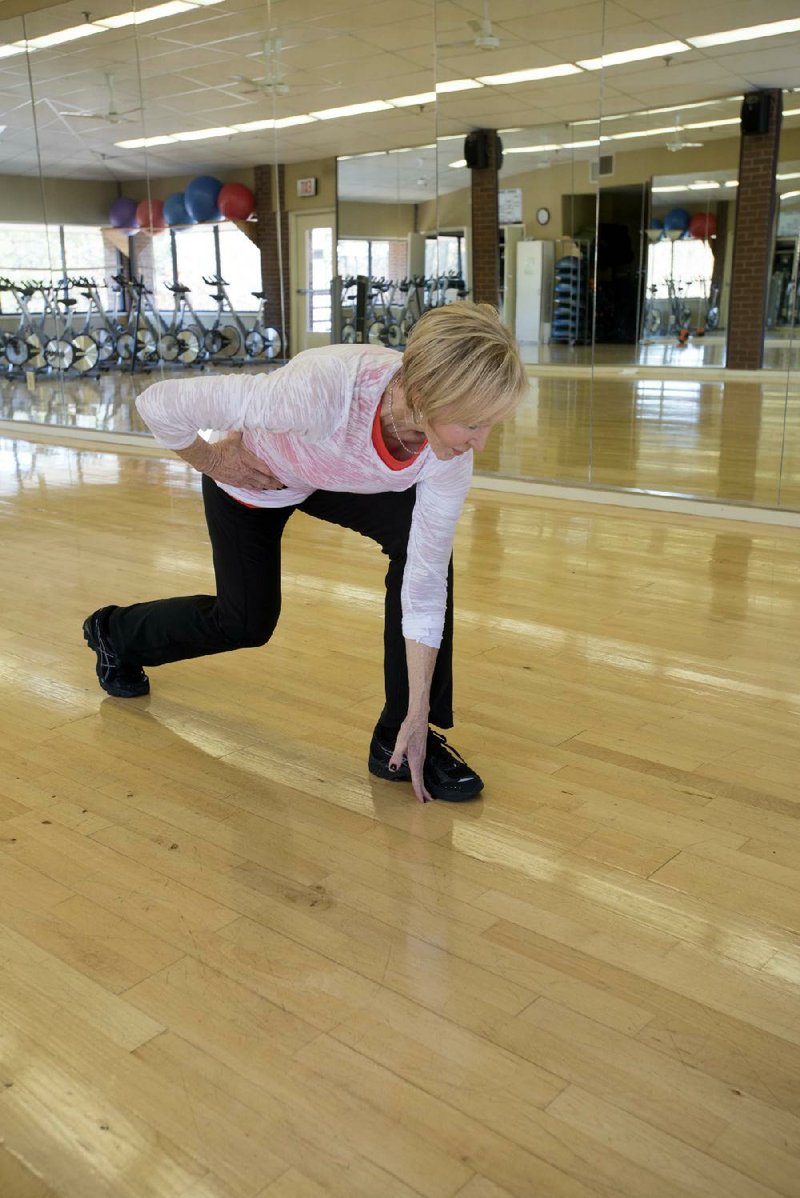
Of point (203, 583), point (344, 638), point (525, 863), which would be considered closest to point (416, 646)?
point (525, 863)

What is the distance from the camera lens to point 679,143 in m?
5.18

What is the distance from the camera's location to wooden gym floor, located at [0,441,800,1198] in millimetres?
1211

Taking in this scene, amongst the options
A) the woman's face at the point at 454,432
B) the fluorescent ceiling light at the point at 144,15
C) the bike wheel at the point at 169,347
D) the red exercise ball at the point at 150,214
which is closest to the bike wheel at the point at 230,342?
the bike wheel at the point at 169,347

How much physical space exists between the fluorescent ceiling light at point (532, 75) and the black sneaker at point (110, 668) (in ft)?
12.5

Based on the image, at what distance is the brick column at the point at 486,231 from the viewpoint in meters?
5.39

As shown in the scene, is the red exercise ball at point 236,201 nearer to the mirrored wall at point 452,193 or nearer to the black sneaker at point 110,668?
the mirrored wall at point 452,193

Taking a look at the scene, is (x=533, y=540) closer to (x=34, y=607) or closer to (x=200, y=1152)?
(x=34, y=607)

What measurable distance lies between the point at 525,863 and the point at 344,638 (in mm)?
1354

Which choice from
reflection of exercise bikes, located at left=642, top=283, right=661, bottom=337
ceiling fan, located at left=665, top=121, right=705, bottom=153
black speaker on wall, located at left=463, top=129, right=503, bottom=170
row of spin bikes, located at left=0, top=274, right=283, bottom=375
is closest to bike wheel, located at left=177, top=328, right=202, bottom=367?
row of spin bikes, located at left=0, top=274, right=283, bottom=375

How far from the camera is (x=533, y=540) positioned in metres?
4.43

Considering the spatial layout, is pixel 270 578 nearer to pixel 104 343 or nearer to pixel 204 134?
pixel 204 134

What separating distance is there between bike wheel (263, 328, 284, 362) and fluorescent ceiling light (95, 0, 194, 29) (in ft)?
6.55

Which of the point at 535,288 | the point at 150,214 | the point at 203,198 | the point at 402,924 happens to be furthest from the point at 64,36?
the point at 402,924

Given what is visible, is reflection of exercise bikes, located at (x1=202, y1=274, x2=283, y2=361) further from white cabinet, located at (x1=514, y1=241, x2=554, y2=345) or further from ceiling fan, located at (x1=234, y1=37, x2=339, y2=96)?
white cabinet, located at (x1=514, y1=241, x2=554, y2=345)
